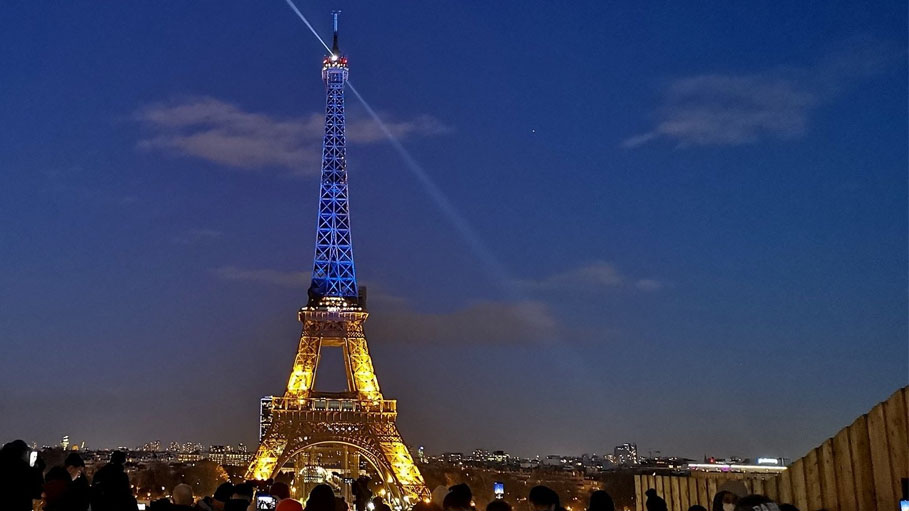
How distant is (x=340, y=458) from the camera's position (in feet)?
334

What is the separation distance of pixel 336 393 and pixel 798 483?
4747 centimetres

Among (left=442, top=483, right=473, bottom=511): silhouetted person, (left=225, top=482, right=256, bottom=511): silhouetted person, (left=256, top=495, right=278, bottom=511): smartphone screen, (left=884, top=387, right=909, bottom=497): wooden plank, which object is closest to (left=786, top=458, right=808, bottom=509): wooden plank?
(left=884, top=387, right=909, bottom=497): wooden plank

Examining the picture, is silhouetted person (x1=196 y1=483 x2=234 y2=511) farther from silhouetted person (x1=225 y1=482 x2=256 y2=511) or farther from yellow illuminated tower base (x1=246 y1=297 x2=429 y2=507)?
yellow illuminated tower base (x1=246 y1=297 x2=429 y2=507)

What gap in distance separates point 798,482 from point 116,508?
287 inches

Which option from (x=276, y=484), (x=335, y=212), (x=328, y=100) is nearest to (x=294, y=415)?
(x=335, y=212)

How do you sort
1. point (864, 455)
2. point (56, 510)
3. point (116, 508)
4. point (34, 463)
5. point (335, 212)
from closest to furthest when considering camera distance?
point (56, 510)
point (116, 508)
point (34, 463)
point (864, 455)
point (335, 212)

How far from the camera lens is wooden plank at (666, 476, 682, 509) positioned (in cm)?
1258

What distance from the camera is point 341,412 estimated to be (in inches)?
2165

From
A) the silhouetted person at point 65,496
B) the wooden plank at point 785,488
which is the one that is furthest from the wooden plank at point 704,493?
the silhouetted person at point 65,496

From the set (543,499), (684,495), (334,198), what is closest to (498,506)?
(543,499)

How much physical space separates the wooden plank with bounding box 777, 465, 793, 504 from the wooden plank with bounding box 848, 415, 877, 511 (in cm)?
92

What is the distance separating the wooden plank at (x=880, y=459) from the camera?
29.4 feet

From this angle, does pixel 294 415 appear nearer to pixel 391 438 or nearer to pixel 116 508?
pixel 391 438

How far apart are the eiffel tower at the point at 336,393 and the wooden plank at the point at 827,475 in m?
44.4
